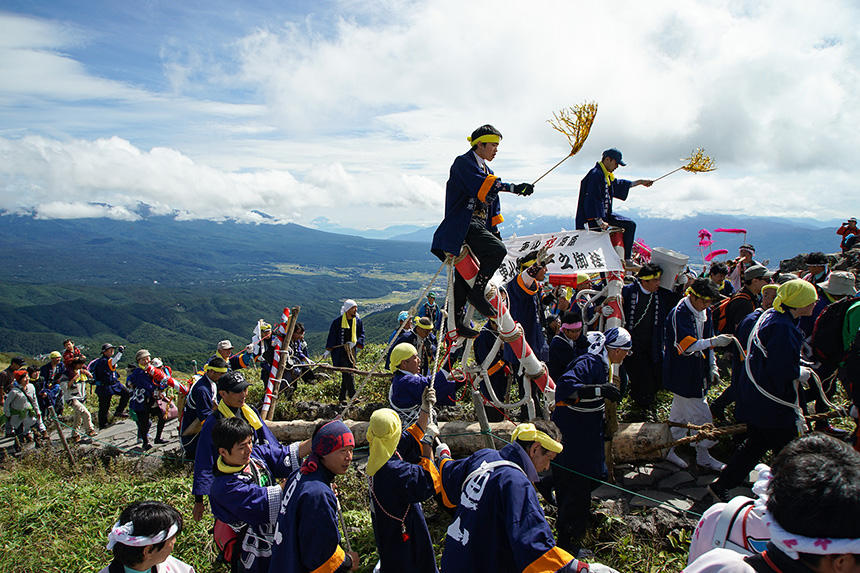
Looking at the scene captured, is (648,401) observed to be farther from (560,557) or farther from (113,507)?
(113,507)

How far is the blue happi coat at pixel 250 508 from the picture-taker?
4.01m

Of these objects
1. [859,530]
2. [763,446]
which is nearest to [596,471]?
[763,446]

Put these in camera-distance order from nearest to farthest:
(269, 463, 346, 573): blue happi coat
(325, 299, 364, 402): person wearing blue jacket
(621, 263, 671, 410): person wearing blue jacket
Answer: (269, 463, 346, 573): blue happi coat
(621, 263, 671, 410): person wearing blue jacket
(325, 299, 364, 402): person wearing blue jacket

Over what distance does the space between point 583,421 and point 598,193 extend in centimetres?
458

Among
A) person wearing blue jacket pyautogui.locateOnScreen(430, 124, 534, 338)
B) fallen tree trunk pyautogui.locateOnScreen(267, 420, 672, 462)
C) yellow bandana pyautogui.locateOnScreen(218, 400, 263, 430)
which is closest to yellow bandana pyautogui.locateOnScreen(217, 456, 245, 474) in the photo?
yellow bandana pyautogui.locateOnScreen(218, 400, 263, 430)

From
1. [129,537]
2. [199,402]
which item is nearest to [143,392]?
[199,402]

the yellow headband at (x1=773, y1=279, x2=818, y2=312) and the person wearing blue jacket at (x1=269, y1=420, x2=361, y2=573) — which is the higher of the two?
the yellow headband at (x1=773, y1=279, x2=818, y2=312)

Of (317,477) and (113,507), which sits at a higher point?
(317,477)

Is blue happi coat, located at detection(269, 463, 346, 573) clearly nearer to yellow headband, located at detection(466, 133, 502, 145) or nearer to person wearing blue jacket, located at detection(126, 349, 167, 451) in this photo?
yellow headband, located at detection(466, 133, 502, 145)

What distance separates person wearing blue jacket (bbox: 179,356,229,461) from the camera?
7363mm

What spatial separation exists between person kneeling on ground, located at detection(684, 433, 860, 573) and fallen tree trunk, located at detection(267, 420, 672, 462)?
5.06m

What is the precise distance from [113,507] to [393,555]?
5.56 meters

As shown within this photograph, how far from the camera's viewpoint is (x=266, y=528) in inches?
166

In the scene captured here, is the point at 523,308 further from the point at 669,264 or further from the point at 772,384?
the point at 772,384
